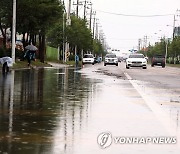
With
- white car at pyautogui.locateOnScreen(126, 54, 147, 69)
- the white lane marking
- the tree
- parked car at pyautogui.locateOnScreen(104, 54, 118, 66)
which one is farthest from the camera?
parked car at pyautogui.locateOnScreen(104, 54, 118, 66)

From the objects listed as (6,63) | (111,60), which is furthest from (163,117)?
(111,60)

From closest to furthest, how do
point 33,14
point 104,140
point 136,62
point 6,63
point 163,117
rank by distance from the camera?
point 104,140, point 163,117, point 6,63, point 33,14, point 136,62

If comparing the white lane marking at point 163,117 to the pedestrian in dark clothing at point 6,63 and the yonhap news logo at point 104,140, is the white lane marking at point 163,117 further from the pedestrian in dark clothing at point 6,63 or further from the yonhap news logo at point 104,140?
the pedestrian in dark clothing at point 6,63

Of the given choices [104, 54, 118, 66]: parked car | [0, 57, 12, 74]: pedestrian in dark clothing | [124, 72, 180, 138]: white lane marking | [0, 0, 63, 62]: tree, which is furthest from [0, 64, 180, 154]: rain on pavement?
[104, 54, 118, 66]: parked car

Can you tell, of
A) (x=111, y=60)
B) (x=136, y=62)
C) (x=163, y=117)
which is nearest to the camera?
(x=163, y=117)

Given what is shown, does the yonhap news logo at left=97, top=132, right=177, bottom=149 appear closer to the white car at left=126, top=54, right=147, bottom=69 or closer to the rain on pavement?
the rain on pavement

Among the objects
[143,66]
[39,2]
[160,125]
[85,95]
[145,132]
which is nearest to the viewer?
[145,132]

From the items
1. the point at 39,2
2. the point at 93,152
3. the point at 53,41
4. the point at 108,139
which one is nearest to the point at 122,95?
the point at 108,139

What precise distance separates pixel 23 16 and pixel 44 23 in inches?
103

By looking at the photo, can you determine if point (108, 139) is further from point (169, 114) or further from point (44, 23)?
point (44, 23)

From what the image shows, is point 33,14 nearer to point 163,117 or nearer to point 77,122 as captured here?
point 163,117

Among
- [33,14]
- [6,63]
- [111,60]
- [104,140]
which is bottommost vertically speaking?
[111,60]

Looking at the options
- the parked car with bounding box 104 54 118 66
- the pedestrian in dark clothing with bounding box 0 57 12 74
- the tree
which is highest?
the tree

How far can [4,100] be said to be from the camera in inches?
548
